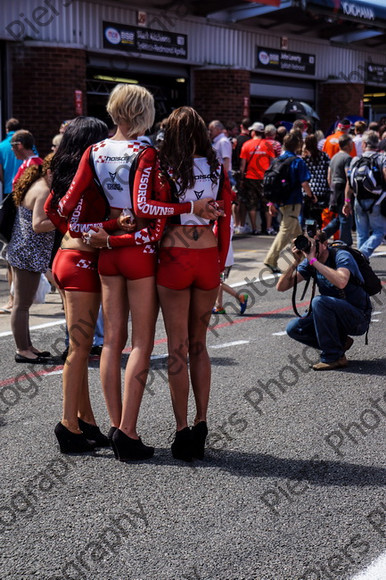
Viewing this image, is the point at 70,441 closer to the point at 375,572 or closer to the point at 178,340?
the point at 178,340

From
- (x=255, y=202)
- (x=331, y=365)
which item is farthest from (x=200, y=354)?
(x=255, y=202)

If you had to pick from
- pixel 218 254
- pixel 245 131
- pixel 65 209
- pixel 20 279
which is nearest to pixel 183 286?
pixel 218 254

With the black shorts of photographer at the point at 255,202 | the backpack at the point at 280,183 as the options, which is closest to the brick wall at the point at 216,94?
the black shorts of photographer at the point at 255,202

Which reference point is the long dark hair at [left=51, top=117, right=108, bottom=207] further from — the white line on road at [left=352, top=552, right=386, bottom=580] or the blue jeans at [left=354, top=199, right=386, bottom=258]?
the blue jeans at [left=354, top=199, right=386, bottom=258]

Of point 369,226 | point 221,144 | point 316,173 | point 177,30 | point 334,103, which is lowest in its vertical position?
point 369,226

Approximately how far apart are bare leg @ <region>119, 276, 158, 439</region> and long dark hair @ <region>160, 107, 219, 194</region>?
0.55 meters

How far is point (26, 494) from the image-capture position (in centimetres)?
432

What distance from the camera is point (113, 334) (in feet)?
15.3

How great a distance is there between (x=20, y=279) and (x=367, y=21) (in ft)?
64.6

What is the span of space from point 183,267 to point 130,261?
272mm

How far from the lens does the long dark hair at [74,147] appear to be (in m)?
5.32

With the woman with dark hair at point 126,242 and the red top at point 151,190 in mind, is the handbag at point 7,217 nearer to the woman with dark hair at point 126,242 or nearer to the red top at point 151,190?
the woman with dark hair at point 126,242

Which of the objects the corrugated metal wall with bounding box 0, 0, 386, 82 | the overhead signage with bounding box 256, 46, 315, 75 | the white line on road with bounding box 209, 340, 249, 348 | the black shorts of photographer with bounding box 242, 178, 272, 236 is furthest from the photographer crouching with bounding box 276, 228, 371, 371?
the overhead signage with bounding box 256, 46, 315, 75

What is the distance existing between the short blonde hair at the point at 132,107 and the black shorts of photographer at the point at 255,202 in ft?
36.4
